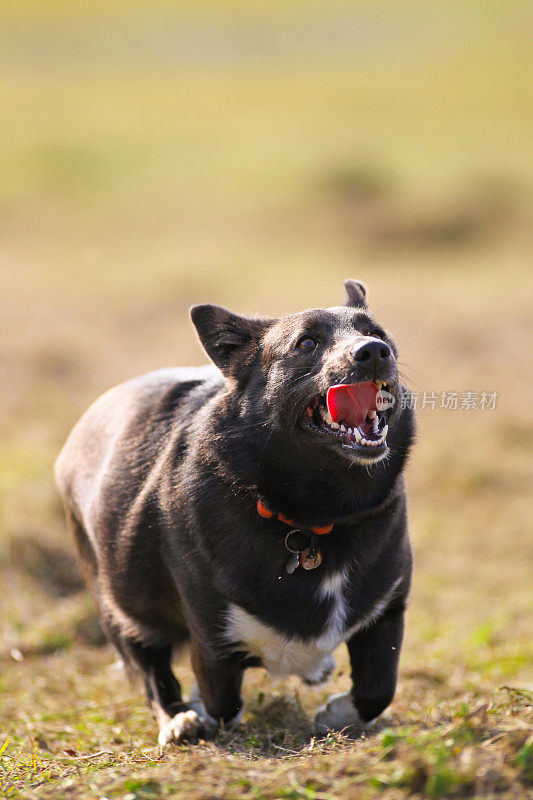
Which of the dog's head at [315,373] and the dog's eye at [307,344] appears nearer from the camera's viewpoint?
the dog's head at [315,373]

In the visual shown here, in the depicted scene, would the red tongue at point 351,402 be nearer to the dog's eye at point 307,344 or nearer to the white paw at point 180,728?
the dog's eye at point 307,344

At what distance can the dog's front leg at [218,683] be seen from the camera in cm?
360

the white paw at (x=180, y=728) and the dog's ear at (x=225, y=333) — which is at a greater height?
the dog's ear at (x=225, y=333)

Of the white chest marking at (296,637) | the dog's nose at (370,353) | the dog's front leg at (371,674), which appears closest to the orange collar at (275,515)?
the white chest marking at (296,637)

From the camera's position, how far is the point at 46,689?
4.66 metres

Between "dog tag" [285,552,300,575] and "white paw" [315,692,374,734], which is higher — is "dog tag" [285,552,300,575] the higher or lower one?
the higher one

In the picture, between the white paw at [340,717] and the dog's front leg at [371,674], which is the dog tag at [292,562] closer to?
the dog's front leg at [371,674]

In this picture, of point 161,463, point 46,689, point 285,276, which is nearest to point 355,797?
point 161,463

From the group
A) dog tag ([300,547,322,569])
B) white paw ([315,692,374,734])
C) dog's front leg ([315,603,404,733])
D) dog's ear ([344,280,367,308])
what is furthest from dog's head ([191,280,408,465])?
white paw ([315,692,374,734])

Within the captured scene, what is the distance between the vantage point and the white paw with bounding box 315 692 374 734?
367 centimetres

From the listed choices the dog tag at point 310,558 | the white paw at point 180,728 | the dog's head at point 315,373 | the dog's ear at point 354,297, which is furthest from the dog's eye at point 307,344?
the white paw at point 180,728

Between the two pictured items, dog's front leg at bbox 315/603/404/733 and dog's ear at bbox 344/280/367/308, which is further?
dog's ear at bbox 344/280/367/308

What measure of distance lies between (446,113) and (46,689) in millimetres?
17972

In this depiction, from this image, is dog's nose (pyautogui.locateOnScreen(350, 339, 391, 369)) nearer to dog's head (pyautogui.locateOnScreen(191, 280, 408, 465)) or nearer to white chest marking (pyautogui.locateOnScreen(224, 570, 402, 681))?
dog's head (pyautogui.locateOnScreen(191, 280, 408, 465))
